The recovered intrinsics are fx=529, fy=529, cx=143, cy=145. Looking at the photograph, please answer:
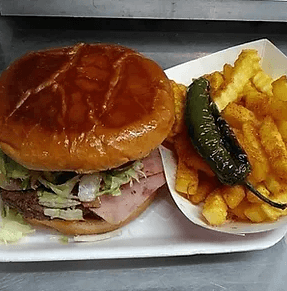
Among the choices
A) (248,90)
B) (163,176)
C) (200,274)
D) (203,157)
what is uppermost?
(248,90)

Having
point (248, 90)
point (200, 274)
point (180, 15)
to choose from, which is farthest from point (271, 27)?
point (200, 274)

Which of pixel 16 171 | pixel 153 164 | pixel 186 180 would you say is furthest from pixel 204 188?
pixel 16 171

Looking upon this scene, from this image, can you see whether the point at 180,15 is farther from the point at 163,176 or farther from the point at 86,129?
the point at 86,129

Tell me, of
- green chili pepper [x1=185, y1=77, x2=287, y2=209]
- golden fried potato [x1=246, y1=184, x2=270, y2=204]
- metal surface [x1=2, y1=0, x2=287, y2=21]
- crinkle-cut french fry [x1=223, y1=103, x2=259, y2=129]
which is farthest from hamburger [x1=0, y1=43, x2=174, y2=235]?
metal surface [x1=2, y1=0, x2=287, y2=21]

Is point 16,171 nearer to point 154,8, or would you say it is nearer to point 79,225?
point 79,225

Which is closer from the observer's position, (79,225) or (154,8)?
(79,225)

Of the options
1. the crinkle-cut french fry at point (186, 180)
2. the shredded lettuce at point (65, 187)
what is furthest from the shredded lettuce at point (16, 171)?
the crinkle-cut french fry at point (186, 180)
